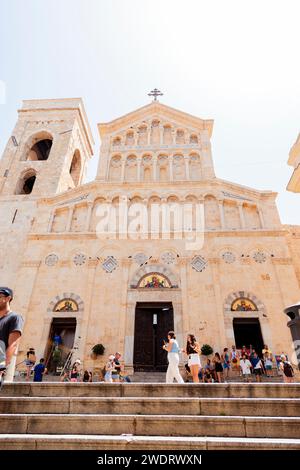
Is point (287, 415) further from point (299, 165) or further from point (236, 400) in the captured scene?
point (299, 165)

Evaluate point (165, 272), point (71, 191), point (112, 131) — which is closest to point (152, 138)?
point (112, 131)

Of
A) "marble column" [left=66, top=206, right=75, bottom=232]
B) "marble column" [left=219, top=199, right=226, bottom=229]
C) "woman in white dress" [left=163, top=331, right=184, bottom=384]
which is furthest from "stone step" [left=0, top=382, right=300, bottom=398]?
"marble column" [left=66, top=206, right=75, bottom=232]

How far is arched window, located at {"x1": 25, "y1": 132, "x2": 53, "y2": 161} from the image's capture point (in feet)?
84.4

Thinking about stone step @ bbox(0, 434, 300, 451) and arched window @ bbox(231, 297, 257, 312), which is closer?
stone step @ bbox(0, 434, 300, 451)

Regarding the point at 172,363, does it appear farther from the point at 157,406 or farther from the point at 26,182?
the point at 26,182

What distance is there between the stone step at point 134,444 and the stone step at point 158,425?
54 centimetres

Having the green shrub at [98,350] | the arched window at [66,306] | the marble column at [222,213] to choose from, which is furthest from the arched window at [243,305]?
the arched window at [66,306]

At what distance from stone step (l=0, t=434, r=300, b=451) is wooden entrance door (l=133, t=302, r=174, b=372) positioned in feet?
36.4

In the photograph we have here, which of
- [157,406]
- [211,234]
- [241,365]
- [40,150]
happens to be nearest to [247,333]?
[241,365]

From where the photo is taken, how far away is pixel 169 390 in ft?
19.2

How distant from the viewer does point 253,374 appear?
13.1 metres

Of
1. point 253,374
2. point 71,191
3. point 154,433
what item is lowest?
point 154,433

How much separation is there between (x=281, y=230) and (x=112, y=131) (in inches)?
595

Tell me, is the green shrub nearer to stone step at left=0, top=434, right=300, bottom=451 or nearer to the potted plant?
the potted plant
